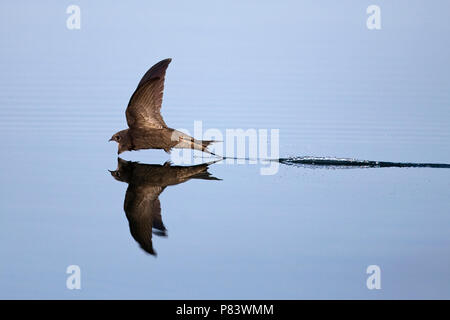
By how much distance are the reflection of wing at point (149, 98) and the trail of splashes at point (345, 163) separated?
1.00 meters

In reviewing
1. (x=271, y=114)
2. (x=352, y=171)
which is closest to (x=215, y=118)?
(x=271, y=114)

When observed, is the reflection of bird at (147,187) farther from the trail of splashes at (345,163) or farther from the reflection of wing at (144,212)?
the trail of splashes at (345,163)

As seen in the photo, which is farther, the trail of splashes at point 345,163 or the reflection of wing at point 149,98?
the trail of splashes at point 345,163

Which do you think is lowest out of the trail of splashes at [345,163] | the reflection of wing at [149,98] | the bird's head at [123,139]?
the trail of splashes at [345,163]

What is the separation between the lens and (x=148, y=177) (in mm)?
5961

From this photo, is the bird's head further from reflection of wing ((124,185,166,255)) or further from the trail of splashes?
the trail of splashes

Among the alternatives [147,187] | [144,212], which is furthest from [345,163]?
[144,212]

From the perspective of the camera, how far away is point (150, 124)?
21.3 ft

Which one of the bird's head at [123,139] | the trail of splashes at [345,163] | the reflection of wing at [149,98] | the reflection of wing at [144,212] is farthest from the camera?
the bird's head at [123,139]

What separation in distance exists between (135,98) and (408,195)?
2.03 metres

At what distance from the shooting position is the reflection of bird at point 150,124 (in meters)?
6.30

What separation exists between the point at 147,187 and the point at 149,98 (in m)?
0.91

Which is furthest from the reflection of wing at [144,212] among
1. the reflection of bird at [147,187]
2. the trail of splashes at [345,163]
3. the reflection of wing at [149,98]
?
the trail of splashes at [345,163]

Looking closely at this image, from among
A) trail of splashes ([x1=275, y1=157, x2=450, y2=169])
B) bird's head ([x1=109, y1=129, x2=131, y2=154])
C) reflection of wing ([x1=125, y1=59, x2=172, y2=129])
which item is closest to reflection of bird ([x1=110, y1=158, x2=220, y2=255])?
bird's head ([x1=109, y1=129, x2=131, y2=154])
